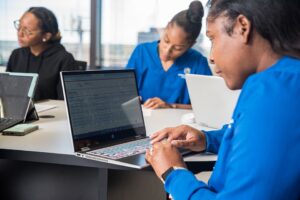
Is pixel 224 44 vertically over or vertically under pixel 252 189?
over

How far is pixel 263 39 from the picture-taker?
2.34ft

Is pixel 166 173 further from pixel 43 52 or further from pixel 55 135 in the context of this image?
pixel 43 52

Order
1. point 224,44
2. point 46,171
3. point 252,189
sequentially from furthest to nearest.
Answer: point 46,171 < point 224,44 < point 252,189

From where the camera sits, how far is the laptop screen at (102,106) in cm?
113

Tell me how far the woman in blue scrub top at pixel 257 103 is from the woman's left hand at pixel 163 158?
0.05 feet

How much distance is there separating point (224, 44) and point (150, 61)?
160 cm

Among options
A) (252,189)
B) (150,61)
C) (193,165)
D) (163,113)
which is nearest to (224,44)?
(252,189)

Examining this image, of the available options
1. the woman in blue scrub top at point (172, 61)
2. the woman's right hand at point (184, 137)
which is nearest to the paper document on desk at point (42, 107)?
the woman in blue scrub top at point (172, 61)

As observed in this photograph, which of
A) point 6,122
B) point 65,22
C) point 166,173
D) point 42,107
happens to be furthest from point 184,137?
point 65,22

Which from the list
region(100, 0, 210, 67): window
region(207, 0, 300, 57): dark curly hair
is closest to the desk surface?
region(207, 0, 300, 57): dark curly hair

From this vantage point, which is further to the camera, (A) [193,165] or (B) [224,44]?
(A) [193,165]

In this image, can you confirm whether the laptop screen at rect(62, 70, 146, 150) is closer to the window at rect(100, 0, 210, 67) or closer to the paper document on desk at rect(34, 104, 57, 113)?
the paper document on desk at rect(34, 104, 57, 113)

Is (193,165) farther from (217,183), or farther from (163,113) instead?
(163,113)

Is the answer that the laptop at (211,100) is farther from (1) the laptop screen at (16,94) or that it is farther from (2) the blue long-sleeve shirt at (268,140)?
(2) the blue long-sleeve shirt at (268,140)
